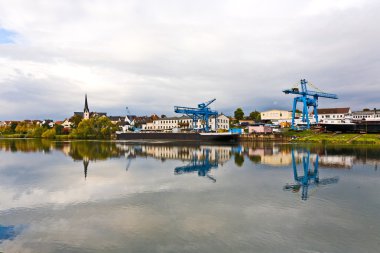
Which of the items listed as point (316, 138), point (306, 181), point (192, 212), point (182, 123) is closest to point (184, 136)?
point (182, 123)

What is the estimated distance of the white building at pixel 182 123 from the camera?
3423 inches

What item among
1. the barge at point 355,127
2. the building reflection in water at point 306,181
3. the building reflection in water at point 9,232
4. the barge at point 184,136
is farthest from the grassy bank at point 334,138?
the building reflection in water at point 9,232

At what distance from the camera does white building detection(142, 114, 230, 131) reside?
3423 inches

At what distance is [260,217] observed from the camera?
1027 cm

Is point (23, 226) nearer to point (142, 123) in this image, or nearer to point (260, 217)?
point (260, 217)

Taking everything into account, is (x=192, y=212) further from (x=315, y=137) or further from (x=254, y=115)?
(x=254, y=115)

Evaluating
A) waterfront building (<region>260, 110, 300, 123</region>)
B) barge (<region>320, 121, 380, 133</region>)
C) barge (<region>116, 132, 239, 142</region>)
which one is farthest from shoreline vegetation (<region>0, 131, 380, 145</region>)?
waterfront building (<region>260, 110, 300, 123</region>)

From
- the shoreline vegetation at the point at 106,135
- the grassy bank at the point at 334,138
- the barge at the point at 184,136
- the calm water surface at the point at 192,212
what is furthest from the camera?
the barge at the point at 184,136

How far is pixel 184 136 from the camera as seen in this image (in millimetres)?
67875

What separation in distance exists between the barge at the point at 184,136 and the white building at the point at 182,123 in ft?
43.4

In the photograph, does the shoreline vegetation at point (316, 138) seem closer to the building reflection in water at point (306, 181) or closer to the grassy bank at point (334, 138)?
the grassy bank at point (334, 138)

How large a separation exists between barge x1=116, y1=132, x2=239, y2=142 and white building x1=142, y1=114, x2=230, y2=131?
13218 millimetres

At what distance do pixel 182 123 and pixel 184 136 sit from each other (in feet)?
74.3

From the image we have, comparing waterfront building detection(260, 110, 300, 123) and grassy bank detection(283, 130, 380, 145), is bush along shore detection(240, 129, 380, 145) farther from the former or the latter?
waterfront building detection(260, 110, 300, 123)
